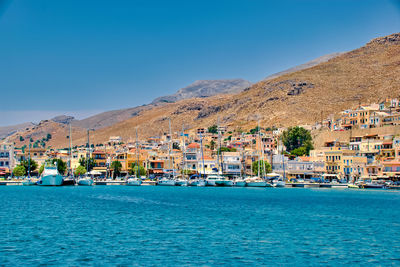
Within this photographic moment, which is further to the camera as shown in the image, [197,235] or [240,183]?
Answer: [240,183]

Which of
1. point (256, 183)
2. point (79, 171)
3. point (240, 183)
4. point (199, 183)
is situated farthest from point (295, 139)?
point (79, 171)

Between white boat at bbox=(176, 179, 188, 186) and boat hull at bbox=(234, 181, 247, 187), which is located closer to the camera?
boat hull at bbox=(234, 181, 247, 187)

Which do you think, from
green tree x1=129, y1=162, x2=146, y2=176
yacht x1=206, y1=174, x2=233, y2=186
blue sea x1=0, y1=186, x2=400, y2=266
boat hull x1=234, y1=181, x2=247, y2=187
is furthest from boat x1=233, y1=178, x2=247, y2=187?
blue sea x1=0, y1=186, x2=400, y2=266

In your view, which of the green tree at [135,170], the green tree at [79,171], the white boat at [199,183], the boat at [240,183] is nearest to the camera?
the boat at [240,183]

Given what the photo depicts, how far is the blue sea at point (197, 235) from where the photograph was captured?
24969 millimetres

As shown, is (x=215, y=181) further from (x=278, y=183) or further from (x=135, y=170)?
(x=135, y=170)

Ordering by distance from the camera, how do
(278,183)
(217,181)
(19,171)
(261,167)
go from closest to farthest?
1. (278,183)
2. (217,181)
3. (261,167)
4. (19,171)

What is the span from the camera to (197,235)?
104ft

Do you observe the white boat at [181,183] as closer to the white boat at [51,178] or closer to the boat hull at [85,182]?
the boat hull at [85,182]

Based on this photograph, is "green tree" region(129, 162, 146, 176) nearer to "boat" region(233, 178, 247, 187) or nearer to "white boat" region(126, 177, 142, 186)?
"white boat" region(126, 177, 142, 186)

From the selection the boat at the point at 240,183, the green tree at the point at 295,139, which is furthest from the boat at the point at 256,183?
the green tree at the point at 295,139

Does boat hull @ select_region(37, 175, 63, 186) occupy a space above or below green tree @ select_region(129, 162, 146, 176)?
below

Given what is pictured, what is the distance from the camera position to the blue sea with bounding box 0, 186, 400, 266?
2497 centimetres

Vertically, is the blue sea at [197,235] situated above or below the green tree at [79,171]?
below
